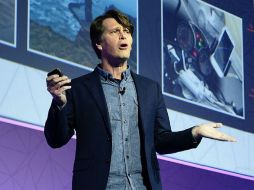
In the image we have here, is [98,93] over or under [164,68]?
under

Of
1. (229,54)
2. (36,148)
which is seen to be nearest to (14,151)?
(36,148)

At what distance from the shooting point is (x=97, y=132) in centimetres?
160

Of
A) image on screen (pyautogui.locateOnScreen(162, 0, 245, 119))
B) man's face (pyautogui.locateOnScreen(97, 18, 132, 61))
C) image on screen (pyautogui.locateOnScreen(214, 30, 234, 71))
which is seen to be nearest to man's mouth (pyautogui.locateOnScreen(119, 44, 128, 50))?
man's face (pyautogui.locateOnScreen(97, 18, 132, 61))

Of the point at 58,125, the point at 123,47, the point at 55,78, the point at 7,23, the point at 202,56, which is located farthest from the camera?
the point at 202,56

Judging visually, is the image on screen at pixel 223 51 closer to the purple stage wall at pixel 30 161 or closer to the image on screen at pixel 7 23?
the purple stage wall at pixel 30 161

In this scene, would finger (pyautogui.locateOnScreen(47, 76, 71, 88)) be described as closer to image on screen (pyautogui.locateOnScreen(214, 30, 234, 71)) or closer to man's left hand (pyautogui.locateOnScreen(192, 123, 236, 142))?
man's left hand (pyautogui.locateOnScreen(192, 123, 236, 142))

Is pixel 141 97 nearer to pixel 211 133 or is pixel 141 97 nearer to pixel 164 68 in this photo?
pixel 211 133

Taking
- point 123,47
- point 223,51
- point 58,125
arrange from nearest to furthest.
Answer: point 58,125, point 123,47, point 223,51

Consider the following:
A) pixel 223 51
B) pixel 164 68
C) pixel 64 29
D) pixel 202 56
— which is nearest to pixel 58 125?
pixel 64 29

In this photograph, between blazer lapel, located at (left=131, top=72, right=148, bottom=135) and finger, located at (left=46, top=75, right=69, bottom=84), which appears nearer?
finger, located at (left=46, top=75, right=69, bottom=84)

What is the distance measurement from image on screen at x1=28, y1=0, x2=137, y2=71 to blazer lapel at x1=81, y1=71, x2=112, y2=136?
2.54ft

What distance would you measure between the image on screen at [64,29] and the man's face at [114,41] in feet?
2.38

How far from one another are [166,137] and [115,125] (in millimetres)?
157

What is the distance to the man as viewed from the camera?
157cm
